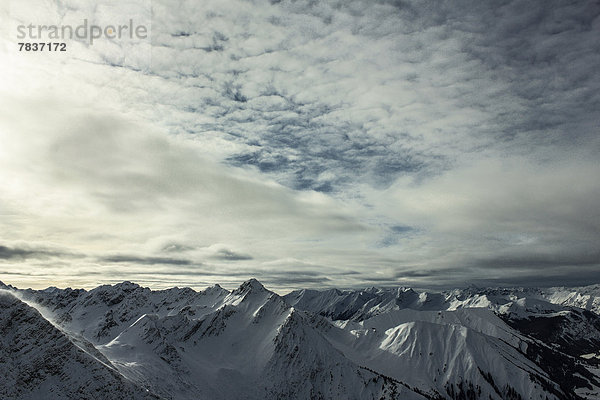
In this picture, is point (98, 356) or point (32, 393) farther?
point (98, 356)

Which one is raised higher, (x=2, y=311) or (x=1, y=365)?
(x=2, y=311)

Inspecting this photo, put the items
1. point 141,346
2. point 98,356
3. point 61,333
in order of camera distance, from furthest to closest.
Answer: point 141,346
point 98,356
point 61,333

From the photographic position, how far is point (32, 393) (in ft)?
358

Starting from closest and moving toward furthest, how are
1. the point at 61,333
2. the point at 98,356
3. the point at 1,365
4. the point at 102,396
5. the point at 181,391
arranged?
the point at 1,365
the point at 102,396
the point at 61,333
the point at 98,356
the point at 181,391

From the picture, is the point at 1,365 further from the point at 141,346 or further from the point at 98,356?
the point at 141,346

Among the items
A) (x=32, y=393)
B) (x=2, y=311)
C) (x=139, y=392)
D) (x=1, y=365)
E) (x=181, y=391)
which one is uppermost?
(x=2, y=311)

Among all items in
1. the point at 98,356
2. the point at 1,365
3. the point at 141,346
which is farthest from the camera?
the point at 141,346

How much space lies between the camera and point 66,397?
11262 cm

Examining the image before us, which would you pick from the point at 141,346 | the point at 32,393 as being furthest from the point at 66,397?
the point at 141,346

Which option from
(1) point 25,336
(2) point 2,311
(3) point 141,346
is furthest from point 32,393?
(3) point 141,346

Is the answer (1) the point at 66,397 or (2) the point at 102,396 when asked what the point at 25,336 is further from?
(2) the point at 102,396

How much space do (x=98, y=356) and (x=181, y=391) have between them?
55449mm

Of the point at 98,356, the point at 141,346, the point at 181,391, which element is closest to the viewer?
the point at 98,356

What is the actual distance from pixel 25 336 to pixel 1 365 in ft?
36.6
